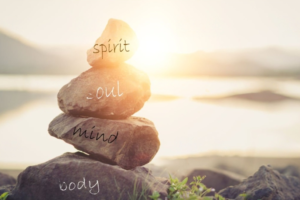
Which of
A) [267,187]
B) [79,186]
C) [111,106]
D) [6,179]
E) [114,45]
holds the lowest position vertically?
[6,179]

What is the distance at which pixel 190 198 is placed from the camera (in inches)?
218

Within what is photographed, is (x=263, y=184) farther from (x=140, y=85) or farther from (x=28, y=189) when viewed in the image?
(x=28, y=189)

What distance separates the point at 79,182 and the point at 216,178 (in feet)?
17.3

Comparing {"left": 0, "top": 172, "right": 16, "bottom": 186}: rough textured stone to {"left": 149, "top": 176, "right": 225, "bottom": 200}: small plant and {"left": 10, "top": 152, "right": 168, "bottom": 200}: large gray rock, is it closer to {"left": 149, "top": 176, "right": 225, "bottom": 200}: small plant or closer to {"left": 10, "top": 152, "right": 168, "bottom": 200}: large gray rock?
{"left": 10, "top": 152, "right": 168, "bottom": 200}: large gray rock

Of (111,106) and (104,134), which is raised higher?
(111,106)

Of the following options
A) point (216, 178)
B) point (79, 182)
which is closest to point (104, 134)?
point (79, 182)

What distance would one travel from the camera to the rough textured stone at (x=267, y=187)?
592 centimetres

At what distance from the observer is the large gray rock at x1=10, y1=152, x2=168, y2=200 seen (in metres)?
5.53

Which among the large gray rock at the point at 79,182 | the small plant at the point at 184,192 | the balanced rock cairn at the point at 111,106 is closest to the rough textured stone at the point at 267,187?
the small plant at the point at 184,192

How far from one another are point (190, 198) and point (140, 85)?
2032 mm

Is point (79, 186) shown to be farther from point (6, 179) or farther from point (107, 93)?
point (6, 179)

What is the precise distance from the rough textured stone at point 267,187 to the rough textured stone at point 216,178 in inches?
111

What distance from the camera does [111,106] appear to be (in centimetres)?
557

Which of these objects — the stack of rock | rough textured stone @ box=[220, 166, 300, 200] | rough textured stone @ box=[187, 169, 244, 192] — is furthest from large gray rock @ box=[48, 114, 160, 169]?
rough textured stone @ box=[187, 169, 244, 192]
